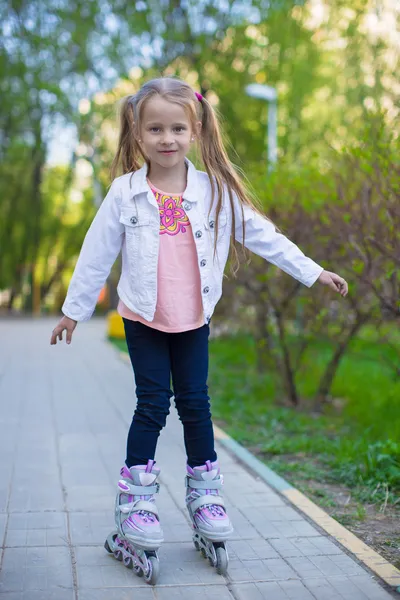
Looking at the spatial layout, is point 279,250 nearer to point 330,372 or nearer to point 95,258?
point 95,258

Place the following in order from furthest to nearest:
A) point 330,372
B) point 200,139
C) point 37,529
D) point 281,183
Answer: point 330,372
point 281,183
point 37,529
point 200,139

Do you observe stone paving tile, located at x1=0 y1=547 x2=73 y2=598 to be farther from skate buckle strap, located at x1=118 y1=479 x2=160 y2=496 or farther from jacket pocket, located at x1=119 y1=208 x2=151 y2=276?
jacket pocket, located at x1=119 y1=208 x2=151 y2=276

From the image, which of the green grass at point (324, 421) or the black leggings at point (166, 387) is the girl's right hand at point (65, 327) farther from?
the green grass at point (324, 421)

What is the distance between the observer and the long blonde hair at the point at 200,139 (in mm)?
3131

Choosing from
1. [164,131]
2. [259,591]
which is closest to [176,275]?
[164,131]

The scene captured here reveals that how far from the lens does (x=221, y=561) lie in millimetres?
2998

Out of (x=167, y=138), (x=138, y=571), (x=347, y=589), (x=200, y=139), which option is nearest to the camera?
(x=347, y=589)

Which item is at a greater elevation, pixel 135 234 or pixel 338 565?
pixel 135 234

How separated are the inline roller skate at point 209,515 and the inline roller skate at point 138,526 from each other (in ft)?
0.55

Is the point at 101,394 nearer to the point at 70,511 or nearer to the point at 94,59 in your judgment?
the point at 70,511

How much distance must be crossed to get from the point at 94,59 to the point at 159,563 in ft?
58.1

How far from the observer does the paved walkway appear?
9.32ft

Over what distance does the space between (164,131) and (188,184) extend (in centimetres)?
23

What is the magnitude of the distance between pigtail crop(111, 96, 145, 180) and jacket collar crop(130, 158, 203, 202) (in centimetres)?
11
